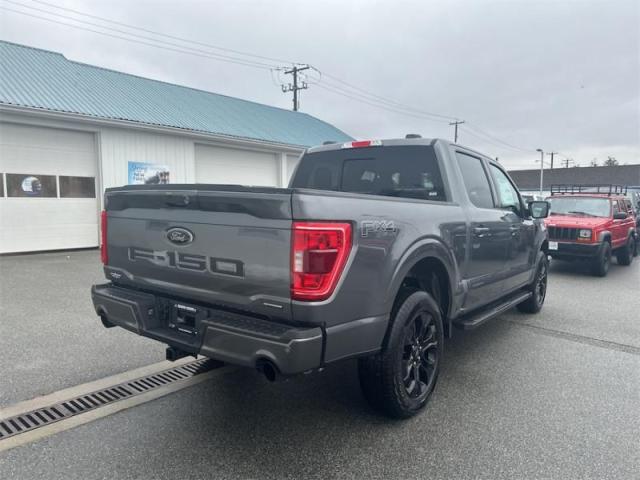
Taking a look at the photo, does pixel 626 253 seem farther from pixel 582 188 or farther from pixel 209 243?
pixel 209 243

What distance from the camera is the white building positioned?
36.1 ft

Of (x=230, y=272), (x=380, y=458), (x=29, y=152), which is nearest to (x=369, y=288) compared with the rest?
(x=230, y=272)

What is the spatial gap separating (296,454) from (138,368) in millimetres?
2016

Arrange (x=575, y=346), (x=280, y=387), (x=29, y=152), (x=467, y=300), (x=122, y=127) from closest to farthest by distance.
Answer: (x=280, y=387) < (x=467, y=300) < (x=575, y=346) < (x=29, y=152) < (x=122, y=127)

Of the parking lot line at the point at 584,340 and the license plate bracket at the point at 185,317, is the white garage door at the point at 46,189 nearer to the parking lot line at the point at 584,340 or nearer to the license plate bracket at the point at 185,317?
the license plate bracket at the point at 185,317

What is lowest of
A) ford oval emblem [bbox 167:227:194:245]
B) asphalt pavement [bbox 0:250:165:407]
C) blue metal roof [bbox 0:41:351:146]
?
asphalt pavement [bbox 0:250:165:407]

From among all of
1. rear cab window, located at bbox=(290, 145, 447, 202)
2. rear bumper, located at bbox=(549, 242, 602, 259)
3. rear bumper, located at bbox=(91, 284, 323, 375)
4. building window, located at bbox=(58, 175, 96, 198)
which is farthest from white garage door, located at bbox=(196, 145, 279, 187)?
rear bumper, located at bbox=(91, 284, 323, 375)

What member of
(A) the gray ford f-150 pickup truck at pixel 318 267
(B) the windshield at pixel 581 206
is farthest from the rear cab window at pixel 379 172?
(B) the windshield at pixel 581 206

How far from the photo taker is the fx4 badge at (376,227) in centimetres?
269

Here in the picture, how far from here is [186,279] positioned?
2953 millimetres

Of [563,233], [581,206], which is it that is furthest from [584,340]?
[581,206]

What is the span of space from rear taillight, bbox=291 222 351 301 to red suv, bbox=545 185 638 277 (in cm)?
873

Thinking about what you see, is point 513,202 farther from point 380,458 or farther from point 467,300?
point 380,458

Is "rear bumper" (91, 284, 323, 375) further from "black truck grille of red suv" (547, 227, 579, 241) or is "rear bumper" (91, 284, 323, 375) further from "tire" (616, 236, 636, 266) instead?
"tire" (616, 236, 636, 266)
